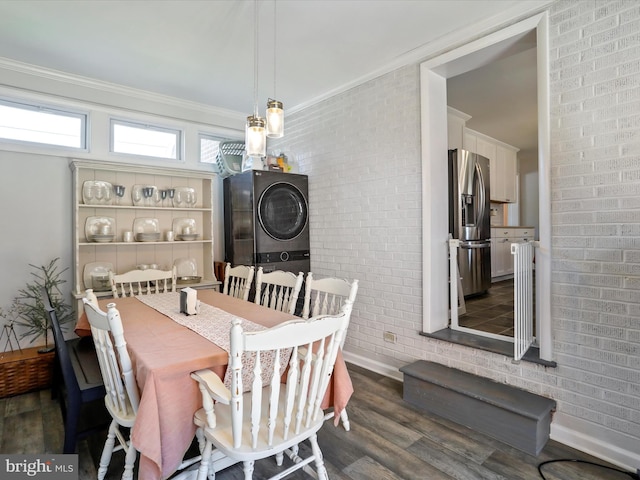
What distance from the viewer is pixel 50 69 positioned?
297 centimetres

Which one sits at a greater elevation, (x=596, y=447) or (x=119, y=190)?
(x=119, y=190)

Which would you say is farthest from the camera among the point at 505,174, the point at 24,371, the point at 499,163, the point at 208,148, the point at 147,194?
the point at 505,174

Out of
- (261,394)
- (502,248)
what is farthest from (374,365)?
(502,248)

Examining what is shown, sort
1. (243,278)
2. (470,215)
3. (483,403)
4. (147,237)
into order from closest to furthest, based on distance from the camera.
Answer: (483,403) → (243,278) → (147,237) → (470,215)

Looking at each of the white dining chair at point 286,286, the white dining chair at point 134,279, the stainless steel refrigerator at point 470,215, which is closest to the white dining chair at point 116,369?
the white dining chair at point 286,286

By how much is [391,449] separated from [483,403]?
2.09 feet

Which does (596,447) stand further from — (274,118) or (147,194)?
(147,194)

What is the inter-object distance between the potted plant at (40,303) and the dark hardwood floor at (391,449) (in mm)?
592

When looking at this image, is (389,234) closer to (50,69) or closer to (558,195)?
(558,195)

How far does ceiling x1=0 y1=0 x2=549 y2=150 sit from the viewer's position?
2.20 meters

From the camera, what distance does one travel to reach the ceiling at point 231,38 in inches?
86.6

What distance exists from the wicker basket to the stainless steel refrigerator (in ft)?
12.2

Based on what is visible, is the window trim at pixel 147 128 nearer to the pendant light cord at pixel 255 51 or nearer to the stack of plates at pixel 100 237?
the stack of plates at pixel 100 237

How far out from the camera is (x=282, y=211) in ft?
12.0
